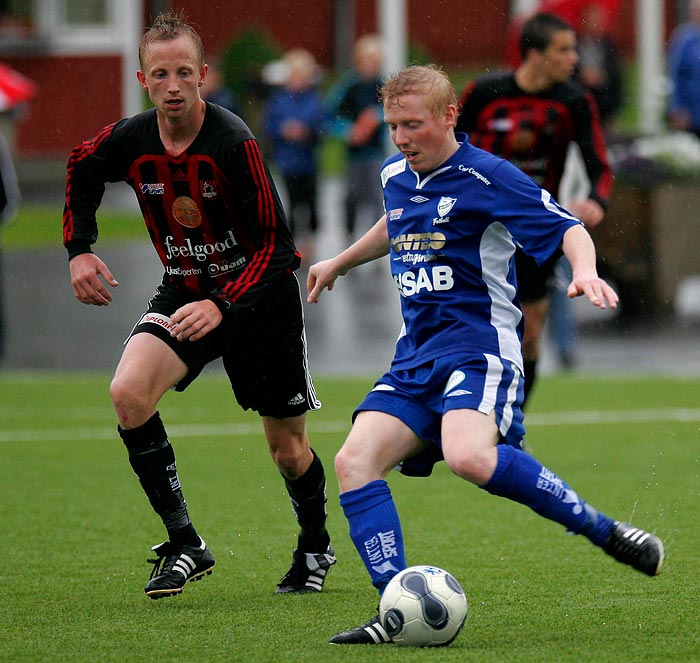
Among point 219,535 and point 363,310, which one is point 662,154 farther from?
point 219,535

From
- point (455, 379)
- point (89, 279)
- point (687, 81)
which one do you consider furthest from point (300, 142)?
point (455, 379)

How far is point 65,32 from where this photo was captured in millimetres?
29672

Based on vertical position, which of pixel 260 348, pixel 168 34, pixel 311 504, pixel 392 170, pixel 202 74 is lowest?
pixel 311 504

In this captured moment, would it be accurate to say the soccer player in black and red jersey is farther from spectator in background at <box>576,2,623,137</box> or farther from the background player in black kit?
spectator in background at <box>576,2,623,137</box>

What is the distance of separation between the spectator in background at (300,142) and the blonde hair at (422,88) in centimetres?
1281

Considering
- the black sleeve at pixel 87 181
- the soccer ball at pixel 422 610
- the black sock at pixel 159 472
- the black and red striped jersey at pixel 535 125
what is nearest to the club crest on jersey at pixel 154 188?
the black sleeve at pixel 87 181

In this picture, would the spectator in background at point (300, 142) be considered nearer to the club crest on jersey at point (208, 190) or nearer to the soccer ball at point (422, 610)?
the club crest on jersey at point (208, 190)

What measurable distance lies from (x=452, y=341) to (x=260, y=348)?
0.90 metres

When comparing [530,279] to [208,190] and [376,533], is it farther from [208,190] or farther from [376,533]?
[376,533]

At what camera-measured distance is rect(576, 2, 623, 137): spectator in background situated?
15.3 metres

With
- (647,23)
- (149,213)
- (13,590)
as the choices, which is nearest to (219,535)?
(13,590)

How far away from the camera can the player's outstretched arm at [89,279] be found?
563cm

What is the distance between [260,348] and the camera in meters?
5.63

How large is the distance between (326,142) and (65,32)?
7.67m
